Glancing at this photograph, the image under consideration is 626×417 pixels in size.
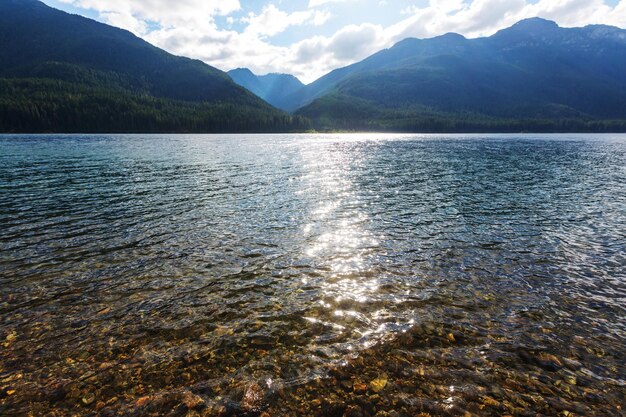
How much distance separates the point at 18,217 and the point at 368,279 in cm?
2619

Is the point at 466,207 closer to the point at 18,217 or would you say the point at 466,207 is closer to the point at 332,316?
the point at 332,316

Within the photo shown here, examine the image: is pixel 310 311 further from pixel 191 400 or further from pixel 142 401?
pixel 142 401

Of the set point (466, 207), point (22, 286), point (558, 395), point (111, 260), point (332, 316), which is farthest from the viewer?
point (466, 207)

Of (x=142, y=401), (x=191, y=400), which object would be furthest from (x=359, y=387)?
(x=142, y=401)

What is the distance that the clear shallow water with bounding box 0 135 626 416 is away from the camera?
861 centimetres

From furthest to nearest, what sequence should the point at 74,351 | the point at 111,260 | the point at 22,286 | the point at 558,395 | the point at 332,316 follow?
the point at 111,260 < the point at 22,286 < the point at 332,316 < the point at 74,351 < the point at 558,395

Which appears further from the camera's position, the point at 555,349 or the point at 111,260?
the point at 111,260

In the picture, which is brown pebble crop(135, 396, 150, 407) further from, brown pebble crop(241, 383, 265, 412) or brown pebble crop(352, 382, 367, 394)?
brown pebble crop(352, 382, 367, 394)


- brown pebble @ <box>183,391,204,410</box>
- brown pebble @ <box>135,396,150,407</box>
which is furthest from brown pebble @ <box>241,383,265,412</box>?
brown pebble @ <box>135,396,150,407</box>

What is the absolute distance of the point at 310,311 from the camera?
1230 centimetres

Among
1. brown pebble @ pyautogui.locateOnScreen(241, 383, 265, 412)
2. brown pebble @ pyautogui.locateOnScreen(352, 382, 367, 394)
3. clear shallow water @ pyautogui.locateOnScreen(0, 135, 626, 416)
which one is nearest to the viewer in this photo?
brown pebble @ pyautogui.locateOnScreen(241, 383, 265, 412)

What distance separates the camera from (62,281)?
14477 mm

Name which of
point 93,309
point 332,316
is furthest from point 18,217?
point 332,316

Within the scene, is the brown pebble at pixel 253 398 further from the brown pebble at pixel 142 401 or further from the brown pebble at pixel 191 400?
the brown pebble at pixel 142 401
